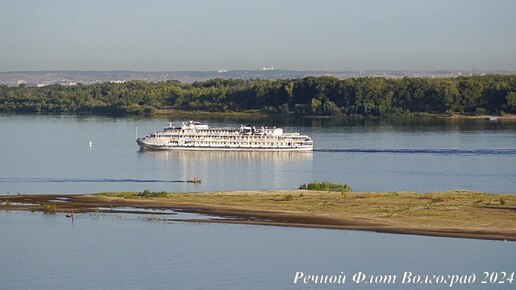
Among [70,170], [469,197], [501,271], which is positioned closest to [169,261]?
[501,271]

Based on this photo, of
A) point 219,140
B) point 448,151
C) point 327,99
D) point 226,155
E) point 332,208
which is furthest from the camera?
point 327,99

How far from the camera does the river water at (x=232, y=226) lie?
27.7 meters

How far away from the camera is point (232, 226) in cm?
3428

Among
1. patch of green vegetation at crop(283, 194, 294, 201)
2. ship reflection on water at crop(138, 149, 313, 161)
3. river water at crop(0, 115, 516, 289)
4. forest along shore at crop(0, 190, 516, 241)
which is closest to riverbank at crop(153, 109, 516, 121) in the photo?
river water at crop(0, 115, 516, 289)

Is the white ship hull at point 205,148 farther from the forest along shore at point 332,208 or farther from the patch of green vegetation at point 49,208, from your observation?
the patch of green vegetation at point 49,208

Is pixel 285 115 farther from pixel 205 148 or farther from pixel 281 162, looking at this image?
pixel 281 162

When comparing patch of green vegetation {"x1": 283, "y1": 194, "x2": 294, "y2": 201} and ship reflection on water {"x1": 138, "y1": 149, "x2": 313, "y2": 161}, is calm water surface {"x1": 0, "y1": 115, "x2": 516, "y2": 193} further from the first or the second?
patch of green vegetation {"x1": 283, "y1": 194, "x2": 294, "y2": 201}

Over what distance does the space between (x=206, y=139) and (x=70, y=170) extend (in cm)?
2024

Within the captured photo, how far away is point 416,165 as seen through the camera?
2346 inches

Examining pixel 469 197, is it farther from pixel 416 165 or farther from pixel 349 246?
pixel 416 165

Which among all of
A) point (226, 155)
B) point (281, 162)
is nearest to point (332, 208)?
point (281, 162)

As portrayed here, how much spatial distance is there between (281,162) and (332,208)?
2895 cm

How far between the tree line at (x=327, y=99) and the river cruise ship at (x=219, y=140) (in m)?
41.0

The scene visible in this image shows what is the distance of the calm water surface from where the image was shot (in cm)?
4969
